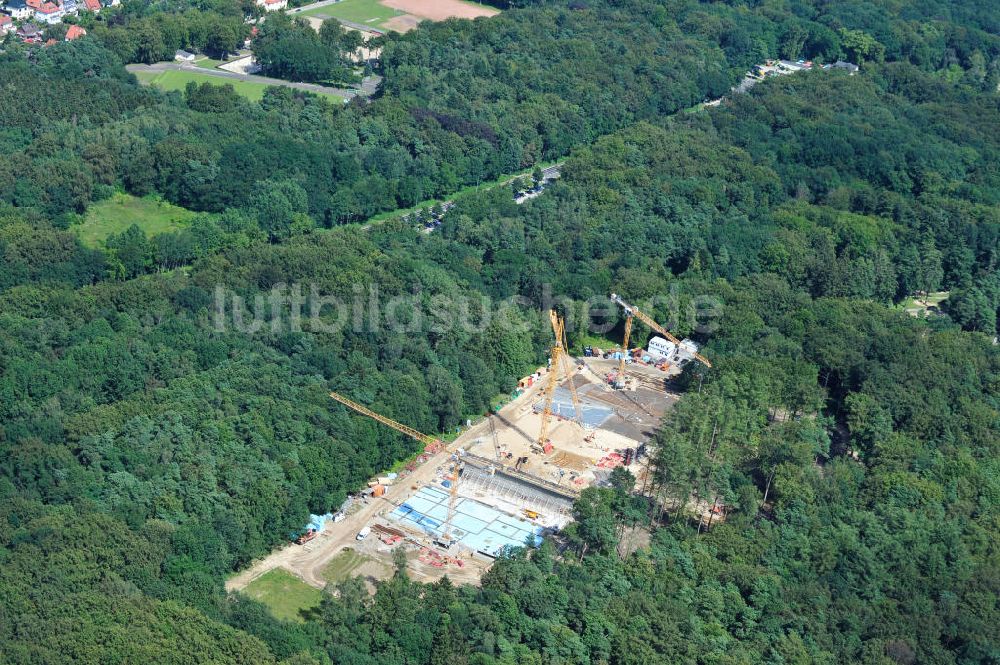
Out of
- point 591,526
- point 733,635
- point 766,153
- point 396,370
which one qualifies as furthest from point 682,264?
point 733,635

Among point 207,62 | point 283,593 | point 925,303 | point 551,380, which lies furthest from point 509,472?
point 207,62

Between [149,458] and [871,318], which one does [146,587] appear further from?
[871,318]

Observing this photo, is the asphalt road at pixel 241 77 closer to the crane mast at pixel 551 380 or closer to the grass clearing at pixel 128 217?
the grass clearing at pixel 128 217

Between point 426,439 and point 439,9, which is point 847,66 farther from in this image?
point 426,439

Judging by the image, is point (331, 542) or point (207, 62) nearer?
point (331, 542)

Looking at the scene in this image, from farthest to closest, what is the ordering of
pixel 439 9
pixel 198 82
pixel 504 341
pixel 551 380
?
pixel 439 9, pixel 198 82, pixel 504 341, pixel 551 380

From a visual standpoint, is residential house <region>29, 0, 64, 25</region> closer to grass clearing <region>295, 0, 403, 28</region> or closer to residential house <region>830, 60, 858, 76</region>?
grass clearing <region>295, 0, 403, 28</region>

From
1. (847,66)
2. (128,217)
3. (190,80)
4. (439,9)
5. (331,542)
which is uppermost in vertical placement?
(190,80)

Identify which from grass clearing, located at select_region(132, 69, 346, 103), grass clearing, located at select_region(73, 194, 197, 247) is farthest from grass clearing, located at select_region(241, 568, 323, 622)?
grass clearing, located at select_region(132, 69, 346, 103)
